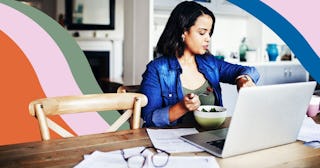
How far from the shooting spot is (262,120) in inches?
39.5

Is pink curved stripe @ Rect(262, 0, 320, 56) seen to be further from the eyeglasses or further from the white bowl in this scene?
the eyeglasses

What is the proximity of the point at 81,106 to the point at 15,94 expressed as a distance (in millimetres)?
1300

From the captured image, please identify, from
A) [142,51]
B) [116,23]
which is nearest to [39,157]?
[142,51]

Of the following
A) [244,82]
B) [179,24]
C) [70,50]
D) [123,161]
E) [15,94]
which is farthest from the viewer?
[70,50]

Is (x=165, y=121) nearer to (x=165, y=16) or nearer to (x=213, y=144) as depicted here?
(x=213, y=144)

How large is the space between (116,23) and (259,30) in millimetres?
2639

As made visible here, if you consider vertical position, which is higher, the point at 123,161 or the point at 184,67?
the point at 184,67

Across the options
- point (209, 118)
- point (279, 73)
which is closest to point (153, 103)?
point (209, 118)

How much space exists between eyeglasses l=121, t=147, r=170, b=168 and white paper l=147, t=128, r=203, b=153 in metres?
0.05

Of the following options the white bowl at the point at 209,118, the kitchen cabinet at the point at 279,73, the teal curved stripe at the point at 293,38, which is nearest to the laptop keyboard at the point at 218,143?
the white bowl at the point at 209,118

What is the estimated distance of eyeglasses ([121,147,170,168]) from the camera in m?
0.92

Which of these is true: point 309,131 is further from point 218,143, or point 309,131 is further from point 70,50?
point 70,50

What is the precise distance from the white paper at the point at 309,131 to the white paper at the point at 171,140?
376 millimetres

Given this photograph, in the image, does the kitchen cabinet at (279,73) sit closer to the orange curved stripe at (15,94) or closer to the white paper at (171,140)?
the orange curved stripe at (15,94)
